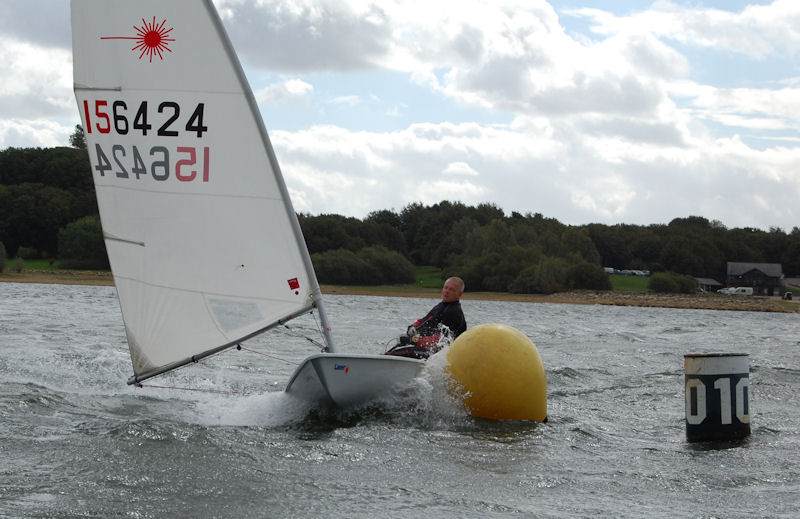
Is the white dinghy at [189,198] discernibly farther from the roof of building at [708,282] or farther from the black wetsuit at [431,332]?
the roof of building at [708,282]

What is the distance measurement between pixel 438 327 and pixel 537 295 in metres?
54.4

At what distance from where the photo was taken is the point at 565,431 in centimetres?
743

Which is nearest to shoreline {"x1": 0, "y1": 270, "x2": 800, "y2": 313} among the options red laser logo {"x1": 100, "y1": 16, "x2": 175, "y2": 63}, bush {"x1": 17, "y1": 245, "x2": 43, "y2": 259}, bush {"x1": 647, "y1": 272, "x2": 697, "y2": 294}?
bush {"x1": 647, "y1": 272, "x2": 697, "y2": 294}

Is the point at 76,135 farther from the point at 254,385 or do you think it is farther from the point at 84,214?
the point at 254,385

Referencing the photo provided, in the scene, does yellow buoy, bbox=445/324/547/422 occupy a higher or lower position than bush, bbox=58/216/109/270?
lower

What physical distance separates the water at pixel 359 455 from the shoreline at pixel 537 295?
42.0 m

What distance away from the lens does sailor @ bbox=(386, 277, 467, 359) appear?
317 inches

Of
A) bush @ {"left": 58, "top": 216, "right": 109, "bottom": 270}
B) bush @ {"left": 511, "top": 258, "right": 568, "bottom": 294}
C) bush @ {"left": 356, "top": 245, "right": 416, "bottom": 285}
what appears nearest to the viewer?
bush @ {"left": 58, "top": 216, "right": 109, "bottom": 270}

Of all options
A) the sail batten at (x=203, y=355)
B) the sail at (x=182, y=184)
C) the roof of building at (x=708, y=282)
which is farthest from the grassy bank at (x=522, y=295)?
the sail at (x=182, y=184)

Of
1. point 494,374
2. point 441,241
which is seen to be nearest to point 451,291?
point 494,374

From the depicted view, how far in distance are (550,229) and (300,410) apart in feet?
249

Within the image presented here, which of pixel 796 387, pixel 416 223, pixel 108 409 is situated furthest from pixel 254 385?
pixel 416 223

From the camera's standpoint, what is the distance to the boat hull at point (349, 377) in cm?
694

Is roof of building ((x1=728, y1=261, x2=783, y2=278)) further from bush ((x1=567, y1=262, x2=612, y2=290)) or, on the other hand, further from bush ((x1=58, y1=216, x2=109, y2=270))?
bush ((x1=58, y1=216, x2=109, y2=270))
